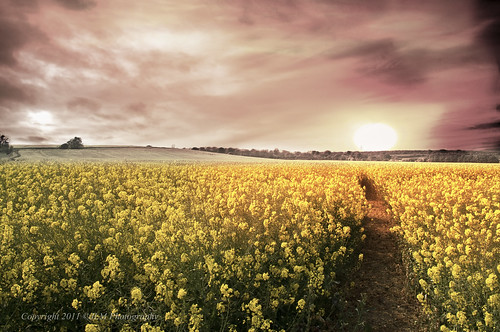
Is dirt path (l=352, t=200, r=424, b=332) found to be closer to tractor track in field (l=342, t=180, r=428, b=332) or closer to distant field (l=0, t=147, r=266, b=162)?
tractor track in field (l=342, t=180, r=428, b=332)

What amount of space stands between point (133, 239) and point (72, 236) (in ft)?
4.37

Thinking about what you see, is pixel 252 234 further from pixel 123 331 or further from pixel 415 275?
pixel 415 275

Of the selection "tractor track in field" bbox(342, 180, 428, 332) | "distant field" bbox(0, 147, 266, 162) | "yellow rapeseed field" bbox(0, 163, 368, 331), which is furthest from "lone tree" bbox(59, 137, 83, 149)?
"tractor track in field" bbox(342, 180, 428, 332)

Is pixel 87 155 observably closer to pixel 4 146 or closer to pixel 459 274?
pixel 4 146

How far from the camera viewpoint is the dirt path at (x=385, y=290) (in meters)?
6.36

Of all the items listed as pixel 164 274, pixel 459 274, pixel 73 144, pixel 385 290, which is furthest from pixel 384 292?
pixel 73 144

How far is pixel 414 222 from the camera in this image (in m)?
8.93

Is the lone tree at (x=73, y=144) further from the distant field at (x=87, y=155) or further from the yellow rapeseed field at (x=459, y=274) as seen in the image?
the yellow rapeseed field at (x=459, y=274)

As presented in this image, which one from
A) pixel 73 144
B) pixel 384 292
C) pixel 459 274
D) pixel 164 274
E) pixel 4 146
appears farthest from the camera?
pixel 73 144

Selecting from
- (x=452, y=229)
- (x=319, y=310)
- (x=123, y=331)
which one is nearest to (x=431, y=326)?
(x=319, y=310)

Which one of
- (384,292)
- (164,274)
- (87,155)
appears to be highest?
(87,155)

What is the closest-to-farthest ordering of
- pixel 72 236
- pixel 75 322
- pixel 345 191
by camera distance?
pixel 75 322 → pixel 72 236 → pixel 345 191

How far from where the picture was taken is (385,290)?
7715 millimetres

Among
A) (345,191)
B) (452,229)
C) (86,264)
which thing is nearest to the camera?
(86,264)
